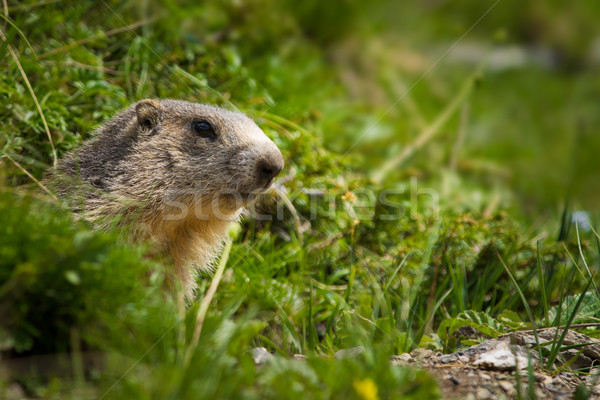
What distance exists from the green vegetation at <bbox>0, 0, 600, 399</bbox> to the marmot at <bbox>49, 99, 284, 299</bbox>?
1.04 ft

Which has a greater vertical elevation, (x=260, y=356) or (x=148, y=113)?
(x=148, y=113)

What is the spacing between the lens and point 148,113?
13.3 feet

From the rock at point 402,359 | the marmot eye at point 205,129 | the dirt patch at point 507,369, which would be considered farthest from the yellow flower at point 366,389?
the marmot eye at point 205,129

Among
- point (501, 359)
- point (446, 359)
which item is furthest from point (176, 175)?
point (501, 359)

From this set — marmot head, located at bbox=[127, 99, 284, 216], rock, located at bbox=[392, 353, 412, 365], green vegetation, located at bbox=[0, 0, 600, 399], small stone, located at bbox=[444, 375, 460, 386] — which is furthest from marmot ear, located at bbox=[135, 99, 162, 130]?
small stone, located at bbox=[444, 375, 460, 386]

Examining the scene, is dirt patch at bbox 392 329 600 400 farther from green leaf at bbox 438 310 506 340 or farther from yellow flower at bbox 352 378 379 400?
yellow flower at bbox 352 378 379 400

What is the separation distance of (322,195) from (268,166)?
4.82 ft

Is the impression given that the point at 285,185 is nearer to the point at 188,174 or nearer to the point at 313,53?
the point at 188,174

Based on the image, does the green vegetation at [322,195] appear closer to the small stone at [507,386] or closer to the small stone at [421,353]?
the small stone at [421,353]

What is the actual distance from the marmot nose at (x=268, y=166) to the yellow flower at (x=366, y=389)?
184cm

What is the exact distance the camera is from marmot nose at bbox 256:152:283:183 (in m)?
3.68

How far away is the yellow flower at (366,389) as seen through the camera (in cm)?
206

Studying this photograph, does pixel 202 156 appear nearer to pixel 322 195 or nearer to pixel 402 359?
pixel 322 195

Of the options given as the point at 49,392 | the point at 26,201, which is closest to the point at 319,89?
the point at 26,201
